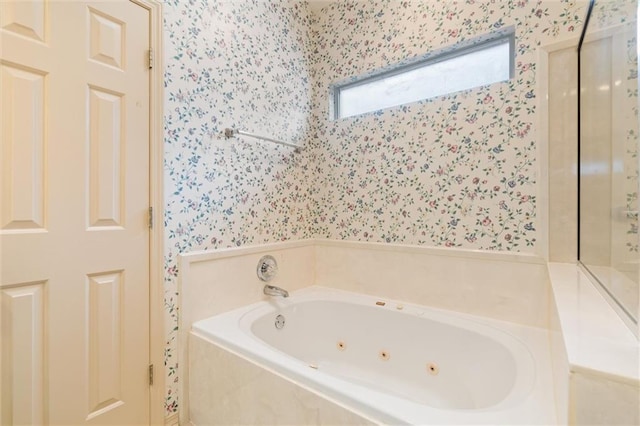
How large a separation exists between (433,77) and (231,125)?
4.33ft

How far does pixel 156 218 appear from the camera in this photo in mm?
1382

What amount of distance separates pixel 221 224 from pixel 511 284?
5.36 feet

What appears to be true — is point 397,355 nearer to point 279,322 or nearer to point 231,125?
point 279,322

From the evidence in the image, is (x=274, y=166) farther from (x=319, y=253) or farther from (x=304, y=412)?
(x=304, y=412)

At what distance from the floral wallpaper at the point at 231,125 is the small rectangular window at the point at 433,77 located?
0.39 m

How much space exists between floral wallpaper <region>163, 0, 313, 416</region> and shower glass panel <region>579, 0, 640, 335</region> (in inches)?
64.4

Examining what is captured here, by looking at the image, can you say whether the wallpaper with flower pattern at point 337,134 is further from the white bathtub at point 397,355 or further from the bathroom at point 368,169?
the white bathtub at point 397,355

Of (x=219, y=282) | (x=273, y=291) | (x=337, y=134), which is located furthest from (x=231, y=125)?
(x=273, y=291)

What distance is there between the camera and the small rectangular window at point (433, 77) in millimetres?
1617

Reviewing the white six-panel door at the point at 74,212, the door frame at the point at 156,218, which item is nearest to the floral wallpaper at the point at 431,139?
the door frame at the point at 156,218

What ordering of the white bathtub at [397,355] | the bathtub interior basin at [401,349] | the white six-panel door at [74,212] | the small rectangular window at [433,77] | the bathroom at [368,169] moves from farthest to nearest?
1. the small rectangular window at [433,77]
2. the bathroom at [368,169]
3. the bathtub interior basin at [401,349]
4. the white six-panel door at [74,212]
5. the white bathtub at [397,355]

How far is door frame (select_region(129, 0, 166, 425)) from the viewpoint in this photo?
137 centimetres

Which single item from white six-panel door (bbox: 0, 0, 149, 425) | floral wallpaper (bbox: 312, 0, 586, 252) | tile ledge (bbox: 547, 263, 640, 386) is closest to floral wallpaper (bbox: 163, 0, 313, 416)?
white six-panel door (bbox: 0, 0, 149, 425)

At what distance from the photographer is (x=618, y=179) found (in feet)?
3.43
